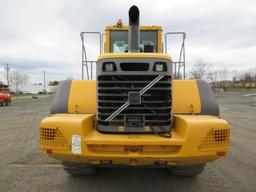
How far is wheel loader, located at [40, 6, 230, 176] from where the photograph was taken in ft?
9.86

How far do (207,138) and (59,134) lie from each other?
1.71 metres

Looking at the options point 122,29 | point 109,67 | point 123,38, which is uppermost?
point 122,29

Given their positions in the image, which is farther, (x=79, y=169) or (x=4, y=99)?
(x=4, y=99)

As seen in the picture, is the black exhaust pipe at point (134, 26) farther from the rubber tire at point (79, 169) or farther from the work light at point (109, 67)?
the rubber tire at point (79, 169)

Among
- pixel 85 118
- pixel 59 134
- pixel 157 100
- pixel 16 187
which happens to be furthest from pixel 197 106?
pixel 16 187

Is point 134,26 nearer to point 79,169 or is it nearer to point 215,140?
point 215,140

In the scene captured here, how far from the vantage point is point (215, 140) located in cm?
→ 302

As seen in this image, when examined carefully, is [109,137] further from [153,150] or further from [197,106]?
[197,106]

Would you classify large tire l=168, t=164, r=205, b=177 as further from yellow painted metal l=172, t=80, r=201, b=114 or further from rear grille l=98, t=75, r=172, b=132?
rear grille l=98, t=75, r=172, b=132

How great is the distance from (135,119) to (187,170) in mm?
1446

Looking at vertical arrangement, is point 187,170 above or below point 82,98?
below

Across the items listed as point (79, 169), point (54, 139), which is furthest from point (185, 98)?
point (79, 169)

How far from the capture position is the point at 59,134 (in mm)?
3035

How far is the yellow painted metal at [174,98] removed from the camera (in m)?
3.63
